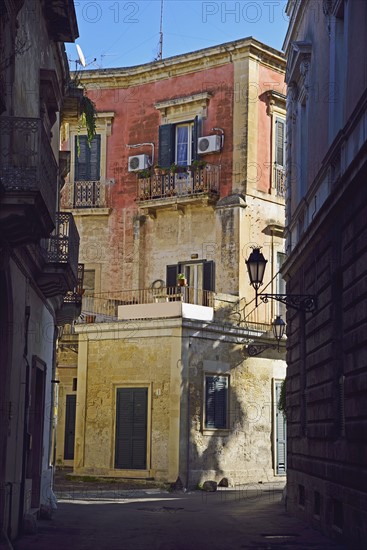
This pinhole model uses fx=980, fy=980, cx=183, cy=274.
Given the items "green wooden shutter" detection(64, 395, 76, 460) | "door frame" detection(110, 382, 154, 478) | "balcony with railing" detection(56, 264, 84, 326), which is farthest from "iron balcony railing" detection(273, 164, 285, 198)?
"balcony with railing" detection(56, 264, 84, 326)

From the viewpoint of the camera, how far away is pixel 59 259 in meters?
16.4

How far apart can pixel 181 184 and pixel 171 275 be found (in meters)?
2.87

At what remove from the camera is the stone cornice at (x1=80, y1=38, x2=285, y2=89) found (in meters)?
30.5

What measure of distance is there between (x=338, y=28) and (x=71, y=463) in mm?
18319

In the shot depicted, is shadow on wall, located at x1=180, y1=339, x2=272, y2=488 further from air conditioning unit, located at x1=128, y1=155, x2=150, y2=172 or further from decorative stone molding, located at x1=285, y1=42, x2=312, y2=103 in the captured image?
decorative stone molding, located at x1=285, y1=42, x2=312, y2=103

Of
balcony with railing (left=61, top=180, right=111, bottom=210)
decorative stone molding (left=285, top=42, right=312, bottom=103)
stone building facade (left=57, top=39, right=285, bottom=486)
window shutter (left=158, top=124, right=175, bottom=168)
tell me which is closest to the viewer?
decorative stone molding (left=285, top=42, right=312, bottom=103)

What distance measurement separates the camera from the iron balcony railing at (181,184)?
30.3m

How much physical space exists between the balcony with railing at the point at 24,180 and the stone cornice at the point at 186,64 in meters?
18.6

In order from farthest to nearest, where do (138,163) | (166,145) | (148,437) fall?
(138,163)
(166,145)
(148,437)

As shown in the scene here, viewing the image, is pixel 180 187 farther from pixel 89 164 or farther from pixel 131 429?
pixel 131 429

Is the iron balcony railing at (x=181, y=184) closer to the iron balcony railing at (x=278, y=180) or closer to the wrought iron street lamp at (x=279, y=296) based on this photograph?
the iron balcony railing at (x=278, y=180)

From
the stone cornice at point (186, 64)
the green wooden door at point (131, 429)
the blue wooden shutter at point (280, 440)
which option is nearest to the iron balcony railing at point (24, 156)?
the green wooden door at point (131, 429)

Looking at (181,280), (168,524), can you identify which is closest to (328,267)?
(168,524)

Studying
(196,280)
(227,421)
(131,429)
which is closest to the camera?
(131,429)
